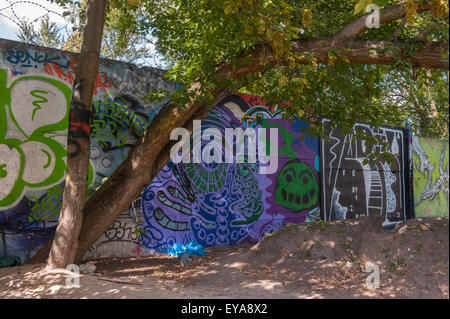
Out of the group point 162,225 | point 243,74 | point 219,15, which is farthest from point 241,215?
point 219,15

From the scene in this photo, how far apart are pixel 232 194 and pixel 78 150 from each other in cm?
377

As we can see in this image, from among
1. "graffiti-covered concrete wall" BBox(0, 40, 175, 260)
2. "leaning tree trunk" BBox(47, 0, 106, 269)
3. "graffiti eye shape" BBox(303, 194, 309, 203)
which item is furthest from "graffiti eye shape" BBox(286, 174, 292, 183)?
"leaning tree trunk" BBox(47, 0, 106, 269)

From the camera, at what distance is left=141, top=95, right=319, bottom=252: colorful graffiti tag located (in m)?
7.48

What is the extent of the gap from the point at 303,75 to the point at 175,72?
2.00 m

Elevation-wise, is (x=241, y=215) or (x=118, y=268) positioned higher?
(x=241, y=215)

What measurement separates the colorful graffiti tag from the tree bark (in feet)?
3.80

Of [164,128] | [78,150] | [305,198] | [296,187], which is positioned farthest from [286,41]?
[305,198]

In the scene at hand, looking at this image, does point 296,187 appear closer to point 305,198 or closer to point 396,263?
point 305,198

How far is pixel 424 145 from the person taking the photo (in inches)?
534

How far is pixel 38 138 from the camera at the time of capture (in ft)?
20.8

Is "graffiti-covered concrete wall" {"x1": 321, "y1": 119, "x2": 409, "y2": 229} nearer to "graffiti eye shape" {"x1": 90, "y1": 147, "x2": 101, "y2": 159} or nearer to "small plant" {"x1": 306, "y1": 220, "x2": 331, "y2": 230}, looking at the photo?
"small plant" {"x1": 306, "y1": 220, "x2": 331, "y2": 230}
